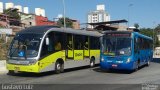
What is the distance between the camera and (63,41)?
71.2ft

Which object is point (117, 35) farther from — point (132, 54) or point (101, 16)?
point (101, 16)

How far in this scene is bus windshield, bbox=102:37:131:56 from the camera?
21688 millimetres

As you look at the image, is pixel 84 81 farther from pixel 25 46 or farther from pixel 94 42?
pixel 94 42

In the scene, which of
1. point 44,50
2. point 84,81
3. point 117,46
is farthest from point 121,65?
point 84,81

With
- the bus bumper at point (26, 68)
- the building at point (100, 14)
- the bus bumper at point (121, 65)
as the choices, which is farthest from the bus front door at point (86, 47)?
the building at point (100, 14)

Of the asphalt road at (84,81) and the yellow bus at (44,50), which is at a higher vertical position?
the yellow bus at (44,50)

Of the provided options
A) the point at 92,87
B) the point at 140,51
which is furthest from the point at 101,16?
the point at 92,87

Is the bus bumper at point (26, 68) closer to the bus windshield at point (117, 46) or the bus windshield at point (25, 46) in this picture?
the bus windshield at point (25, 46)

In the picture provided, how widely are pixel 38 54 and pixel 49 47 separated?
4.54 feet

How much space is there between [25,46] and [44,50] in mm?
1072

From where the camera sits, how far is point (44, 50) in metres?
19.1

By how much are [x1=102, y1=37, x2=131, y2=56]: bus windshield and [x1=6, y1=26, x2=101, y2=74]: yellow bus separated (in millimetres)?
2300

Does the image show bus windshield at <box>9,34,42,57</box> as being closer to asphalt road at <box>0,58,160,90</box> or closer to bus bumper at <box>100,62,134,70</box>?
asphalt road at <box>0,58,160,90</box>

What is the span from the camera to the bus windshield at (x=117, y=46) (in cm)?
2169
